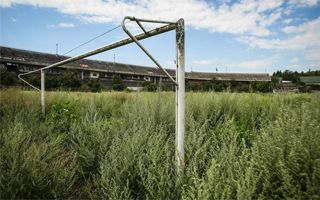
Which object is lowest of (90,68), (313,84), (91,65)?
(313,84)

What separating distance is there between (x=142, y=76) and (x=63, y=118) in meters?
48.4

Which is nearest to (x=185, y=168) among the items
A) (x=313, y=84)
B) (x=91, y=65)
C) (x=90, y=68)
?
(x=313, y=84)

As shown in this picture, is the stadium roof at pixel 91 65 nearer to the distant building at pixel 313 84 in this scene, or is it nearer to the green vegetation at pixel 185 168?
the distant building at pixel 313 84

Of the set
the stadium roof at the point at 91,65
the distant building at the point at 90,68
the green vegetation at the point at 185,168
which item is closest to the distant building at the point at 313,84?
the green vegetation at the point at 185,168

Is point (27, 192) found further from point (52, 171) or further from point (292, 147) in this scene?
point (292, 147)

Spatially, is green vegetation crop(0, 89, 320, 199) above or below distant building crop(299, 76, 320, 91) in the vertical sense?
below

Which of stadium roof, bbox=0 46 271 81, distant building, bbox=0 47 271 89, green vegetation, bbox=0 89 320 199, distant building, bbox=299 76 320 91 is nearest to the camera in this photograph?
green vegetation, bbox=0 89 320 199

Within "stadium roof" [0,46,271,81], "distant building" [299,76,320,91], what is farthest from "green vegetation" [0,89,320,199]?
"stadium roof" [0,46,271,81]

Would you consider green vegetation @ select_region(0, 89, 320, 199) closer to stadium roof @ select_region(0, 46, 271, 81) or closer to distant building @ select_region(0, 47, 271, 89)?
distant building @ select_region(0, 47, 271, 89)

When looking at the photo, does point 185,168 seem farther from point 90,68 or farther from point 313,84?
point 90,68

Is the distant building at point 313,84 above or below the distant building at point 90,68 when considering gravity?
below

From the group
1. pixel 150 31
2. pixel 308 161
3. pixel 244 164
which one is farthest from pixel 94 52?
pixel 308 161

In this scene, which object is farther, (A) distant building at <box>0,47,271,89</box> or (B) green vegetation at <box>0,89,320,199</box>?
(A) distant building at <box>0,47,271,89</box>

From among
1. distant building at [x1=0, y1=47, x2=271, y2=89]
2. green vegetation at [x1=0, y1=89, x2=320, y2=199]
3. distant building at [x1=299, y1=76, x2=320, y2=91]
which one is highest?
distant building at [x1=0, y1=47, x2=271, y2=89]
